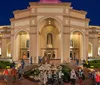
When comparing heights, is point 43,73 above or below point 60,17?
below

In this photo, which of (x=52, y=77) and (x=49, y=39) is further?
(x=49, y=39)

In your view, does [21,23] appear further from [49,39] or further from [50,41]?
[50,41]

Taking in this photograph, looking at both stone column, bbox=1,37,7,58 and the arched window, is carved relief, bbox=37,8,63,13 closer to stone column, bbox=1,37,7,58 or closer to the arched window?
the arched window

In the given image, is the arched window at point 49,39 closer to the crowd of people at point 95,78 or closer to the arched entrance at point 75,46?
the arched entrance at point 75,46

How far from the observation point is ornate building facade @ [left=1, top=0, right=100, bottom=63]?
136ft

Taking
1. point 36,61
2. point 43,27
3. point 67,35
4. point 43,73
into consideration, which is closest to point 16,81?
point 43,73

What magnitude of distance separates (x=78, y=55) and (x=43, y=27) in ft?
31.4

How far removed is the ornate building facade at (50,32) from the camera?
41.6m

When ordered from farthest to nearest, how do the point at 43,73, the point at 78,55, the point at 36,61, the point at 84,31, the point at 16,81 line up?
the point at 78,55
the point at 84,31
the point at 36,61
the point at 16,81
the point at 43,73

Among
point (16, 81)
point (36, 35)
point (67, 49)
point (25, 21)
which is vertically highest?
point (25, 21)

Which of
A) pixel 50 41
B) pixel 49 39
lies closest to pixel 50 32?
pixel 49 39

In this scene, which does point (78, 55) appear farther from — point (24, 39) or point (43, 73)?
point (43, 73)

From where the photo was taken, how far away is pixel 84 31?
148ft

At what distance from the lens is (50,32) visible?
4772cm
